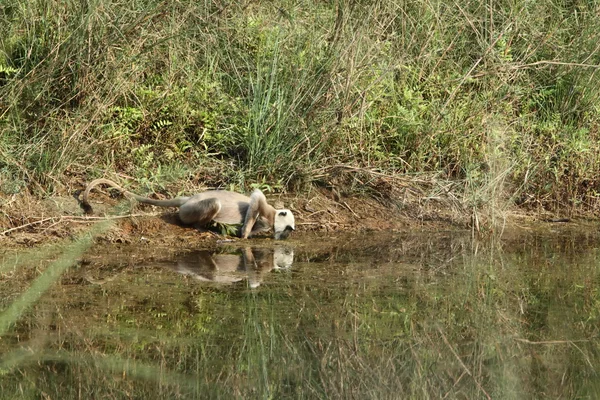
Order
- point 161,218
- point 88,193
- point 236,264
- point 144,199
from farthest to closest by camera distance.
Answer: point 161,218
point 144,199
point 88,193
point 236,264

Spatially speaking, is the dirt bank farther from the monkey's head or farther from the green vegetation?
the monkey's head

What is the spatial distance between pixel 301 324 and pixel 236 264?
164 centimetres

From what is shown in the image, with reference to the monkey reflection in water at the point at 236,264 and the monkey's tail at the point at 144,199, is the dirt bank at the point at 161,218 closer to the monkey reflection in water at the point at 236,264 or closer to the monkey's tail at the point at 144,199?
the monkey's tail at the point at 144,199

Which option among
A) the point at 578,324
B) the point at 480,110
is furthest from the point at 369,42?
the point at 578,324

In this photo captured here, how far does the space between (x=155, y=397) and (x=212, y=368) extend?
20.2 inches

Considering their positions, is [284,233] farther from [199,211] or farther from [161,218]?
[161,218]

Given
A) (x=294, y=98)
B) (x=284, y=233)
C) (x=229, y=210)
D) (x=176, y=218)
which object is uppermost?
(x=294, y=98)

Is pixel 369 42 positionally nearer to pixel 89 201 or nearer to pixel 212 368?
pixel 89 201

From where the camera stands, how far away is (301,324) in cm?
611

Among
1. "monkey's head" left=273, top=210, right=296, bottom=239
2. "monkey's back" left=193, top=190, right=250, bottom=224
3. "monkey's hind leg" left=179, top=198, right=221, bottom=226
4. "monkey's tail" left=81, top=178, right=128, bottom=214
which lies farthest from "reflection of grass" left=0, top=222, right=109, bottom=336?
"monkey's head" left=273, top=210, right=296, bottom=239

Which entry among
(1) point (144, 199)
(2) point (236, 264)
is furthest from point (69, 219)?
(2) point (236, 264)

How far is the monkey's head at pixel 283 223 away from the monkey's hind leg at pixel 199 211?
19.8 inches

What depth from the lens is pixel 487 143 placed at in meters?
9.91

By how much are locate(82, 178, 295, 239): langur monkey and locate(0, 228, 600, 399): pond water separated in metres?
0.24
